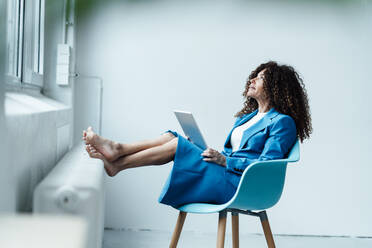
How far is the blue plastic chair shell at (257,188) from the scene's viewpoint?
6.59 ft

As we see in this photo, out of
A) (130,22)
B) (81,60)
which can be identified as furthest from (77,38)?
(130,22)

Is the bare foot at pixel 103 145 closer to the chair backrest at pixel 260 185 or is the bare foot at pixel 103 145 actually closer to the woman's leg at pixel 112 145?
the woman's leg at pixel 112 145

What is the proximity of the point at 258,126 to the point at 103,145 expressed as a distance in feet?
2.51

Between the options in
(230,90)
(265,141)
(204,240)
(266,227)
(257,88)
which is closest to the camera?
(266,227)

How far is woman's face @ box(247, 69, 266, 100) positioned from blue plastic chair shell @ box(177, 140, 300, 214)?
46cm

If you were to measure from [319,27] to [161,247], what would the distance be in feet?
6.19

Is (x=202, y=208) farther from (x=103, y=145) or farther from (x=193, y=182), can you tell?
(x=103, y=145)

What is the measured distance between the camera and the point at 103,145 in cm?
200

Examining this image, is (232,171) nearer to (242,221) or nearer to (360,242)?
(242,221)

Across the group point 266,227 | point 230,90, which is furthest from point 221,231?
point 230,90

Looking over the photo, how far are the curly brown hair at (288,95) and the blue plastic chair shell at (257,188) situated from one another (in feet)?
0.77

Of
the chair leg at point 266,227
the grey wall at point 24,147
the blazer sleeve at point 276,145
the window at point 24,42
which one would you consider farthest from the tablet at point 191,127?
the window at point 24,42

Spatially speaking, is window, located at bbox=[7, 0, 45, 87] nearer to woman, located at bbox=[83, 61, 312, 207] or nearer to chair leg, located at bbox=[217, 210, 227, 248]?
woman, located at bbox=[83, 61, 312, 207]

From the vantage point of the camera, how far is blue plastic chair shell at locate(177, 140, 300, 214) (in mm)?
2008
